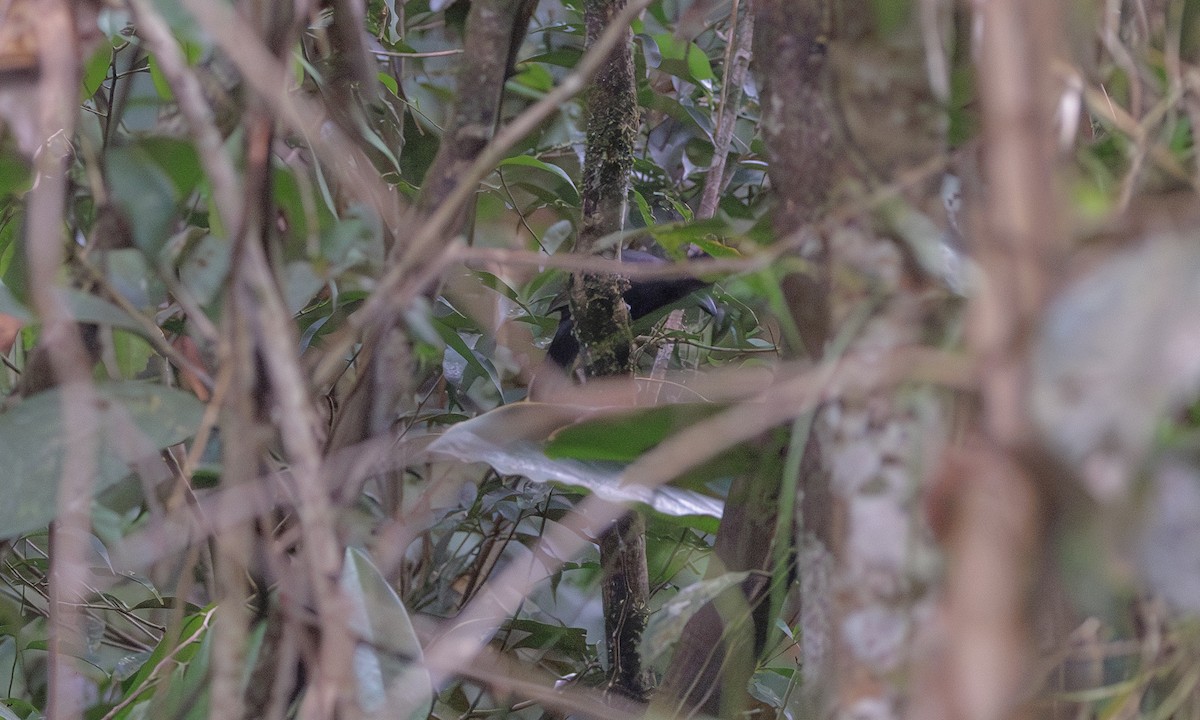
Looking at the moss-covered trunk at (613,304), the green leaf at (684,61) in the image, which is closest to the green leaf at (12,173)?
the moss-covered trunk at (613,304)

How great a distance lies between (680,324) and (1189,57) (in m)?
1.08

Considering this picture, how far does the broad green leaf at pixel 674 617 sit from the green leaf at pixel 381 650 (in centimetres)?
13

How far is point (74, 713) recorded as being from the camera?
31.2 inches

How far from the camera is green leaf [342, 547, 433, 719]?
60 centimetres

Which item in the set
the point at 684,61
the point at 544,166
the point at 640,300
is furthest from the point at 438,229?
the point at 684,61

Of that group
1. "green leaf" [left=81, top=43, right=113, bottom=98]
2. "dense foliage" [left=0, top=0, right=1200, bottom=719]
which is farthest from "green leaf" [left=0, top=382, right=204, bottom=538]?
"green leaf" [left=81, top=43, right=113, bottom=98]

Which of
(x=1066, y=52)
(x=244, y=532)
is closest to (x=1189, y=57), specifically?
(x=1066, y=52)

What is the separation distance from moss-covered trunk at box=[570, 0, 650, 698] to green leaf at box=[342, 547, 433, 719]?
44cm

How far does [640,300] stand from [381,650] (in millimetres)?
718

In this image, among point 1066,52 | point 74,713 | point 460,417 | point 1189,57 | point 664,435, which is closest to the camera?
point 1066,52

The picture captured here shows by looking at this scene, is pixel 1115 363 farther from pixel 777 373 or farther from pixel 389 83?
pixel 389 83

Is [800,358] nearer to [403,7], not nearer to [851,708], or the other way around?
[851,708]

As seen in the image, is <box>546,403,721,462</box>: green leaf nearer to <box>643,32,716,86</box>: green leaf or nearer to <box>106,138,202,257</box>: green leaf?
<box>106,138,202,257</box>: green leaf

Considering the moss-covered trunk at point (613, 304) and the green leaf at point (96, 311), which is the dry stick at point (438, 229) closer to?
the green leaf at point (96, 311)
